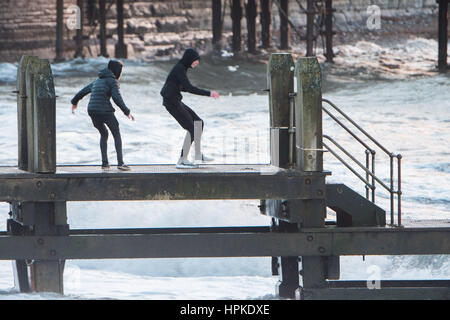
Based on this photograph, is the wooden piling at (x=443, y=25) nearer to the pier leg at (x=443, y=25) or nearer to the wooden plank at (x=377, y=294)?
→ the pier leg at (x=443, y=25)

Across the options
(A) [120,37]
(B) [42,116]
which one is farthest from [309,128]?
A: (A) [120,37]

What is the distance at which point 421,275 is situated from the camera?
40.4 ft

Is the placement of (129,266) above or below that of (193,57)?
below

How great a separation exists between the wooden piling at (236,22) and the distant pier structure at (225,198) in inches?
1151

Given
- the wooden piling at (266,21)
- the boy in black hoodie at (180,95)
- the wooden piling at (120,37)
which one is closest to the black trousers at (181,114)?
the boy in black hoodie at (180,95)

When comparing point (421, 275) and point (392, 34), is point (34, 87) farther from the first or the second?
point (392, 34)

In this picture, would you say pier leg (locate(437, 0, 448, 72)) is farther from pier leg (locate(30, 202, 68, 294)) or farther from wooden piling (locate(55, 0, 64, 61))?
pier leg (locate(30, 202, 68, 294))

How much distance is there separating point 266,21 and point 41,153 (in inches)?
1285

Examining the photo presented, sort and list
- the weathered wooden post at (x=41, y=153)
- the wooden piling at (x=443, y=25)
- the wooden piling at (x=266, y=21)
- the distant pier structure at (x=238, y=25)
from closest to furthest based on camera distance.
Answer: the weathered wooden post at (x=41, y=153) → the wooden piling at (x=443, y=25) → the distant pier structure at (x=238, y=25) → the wooden piling at (x=266, y=21)

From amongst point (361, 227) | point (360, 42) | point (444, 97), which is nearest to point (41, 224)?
point (361, 227)

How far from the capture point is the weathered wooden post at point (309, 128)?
8.55 m

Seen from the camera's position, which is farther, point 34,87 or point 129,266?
point 129,266

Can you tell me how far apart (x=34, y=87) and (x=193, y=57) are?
1.66 m

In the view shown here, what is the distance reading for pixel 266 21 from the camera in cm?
4044
